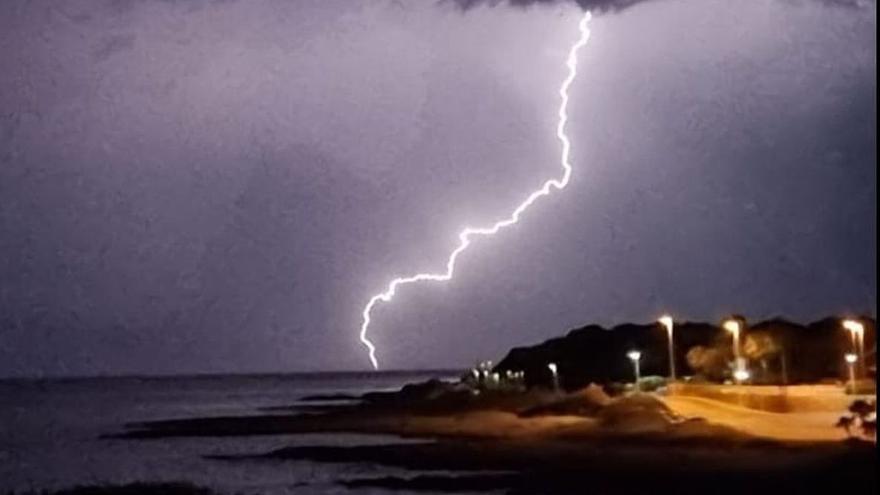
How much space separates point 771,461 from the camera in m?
23.5

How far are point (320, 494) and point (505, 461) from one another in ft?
15.8

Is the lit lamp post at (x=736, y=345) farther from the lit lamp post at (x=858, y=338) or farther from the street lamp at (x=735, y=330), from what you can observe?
the lit lamp post at (x=858, y=338)

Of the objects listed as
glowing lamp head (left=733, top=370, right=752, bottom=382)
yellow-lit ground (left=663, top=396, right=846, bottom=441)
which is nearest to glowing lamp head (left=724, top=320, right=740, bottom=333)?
glowing lamp head (left=733, top=370, right=752, bottom=382)

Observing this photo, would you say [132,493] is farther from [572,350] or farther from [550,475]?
[572,350]

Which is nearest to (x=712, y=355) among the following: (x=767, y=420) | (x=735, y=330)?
(x=735, y=330)

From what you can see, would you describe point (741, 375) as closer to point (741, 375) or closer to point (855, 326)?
point (741, 375)

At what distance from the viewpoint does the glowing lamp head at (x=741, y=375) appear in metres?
40.2

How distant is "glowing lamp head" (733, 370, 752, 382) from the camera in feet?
132

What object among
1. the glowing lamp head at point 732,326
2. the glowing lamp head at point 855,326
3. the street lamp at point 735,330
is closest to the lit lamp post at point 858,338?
the glowing lamp head at point 855,326

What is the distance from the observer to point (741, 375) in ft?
133

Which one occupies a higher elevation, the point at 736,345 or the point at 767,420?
the point at 736,345

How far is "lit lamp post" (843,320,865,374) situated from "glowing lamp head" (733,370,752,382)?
3.10 meters

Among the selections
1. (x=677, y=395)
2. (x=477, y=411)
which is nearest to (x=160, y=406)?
(x=477, y=411)

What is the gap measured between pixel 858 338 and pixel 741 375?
3432mm
